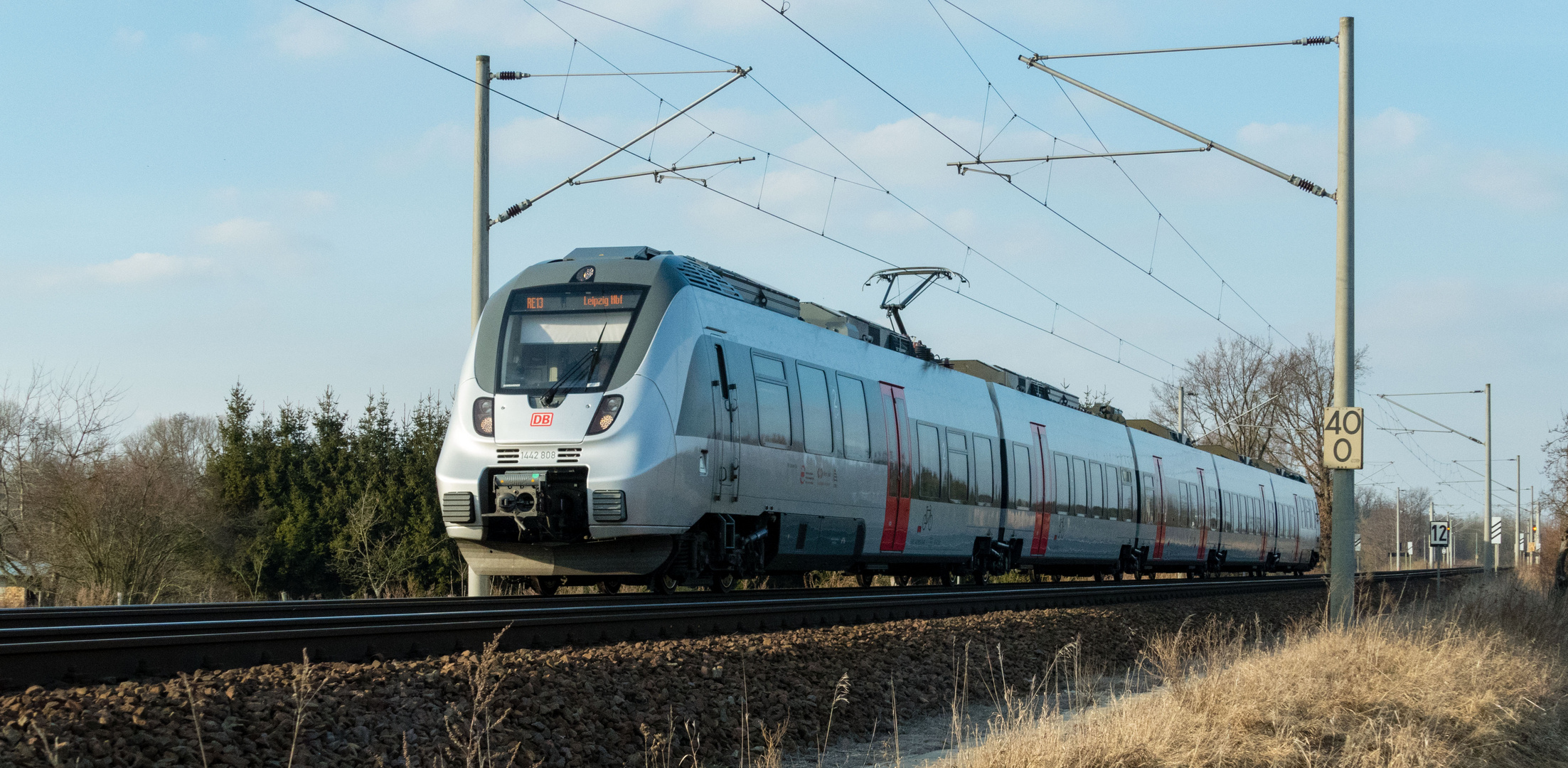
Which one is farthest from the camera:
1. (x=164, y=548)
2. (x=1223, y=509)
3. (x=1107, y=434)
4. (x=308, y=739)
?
(x=1223, y=509)

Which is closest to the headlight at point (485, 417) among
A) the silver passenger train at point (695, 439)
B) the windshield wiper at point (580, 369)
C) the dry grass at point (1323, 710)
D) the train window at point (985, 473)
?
the silver passenger train at point (695, 439)

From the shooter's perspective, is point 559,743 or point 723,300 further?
point 723,300

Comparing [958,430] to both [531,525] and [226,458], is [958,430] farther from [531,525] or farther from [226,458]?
[226,458]

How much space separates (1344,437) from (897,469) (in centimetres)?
548

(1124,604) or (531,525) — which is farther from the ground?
(531,525)

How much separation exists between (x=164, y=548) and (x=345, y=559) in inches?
430

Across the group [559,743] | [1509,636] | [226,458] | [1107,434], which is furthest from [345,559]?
[559,743]

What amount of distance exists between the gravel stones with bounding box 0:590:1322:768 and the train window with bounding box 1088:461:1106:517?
1358 cm

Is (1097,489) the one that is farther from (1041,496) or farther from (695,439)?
(695,439)

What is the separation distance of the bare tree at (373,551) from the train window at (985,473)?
1696cm

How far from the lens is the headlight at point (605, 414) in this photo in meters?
12.3

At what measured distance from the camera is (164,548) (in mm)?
24531

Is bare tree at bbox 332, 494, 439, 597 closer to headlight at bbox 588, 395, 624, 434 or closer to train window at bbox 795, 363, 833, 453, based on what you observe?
train window at bbox 795, 363, 833, 453

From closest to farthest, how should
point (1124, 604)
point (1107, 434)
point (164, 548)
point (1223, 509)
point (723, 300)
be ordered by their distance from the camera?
point (723, 300) → point (1124, 604) → point (164, 548) → point (1107, 434) → point (1223, 509)
